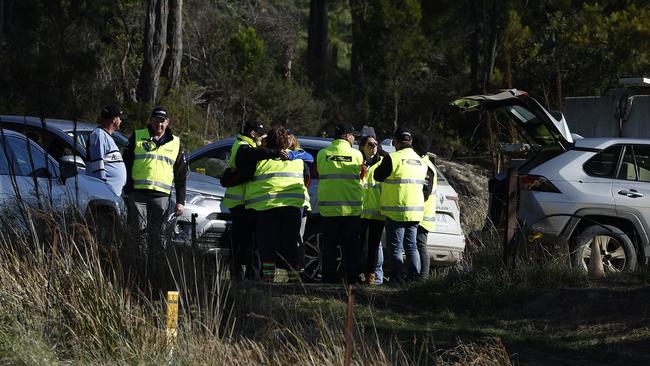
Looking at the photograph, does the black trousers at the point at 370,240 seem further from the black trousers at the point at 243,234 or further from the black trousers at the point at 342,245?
the black trousers at the point at 243,234

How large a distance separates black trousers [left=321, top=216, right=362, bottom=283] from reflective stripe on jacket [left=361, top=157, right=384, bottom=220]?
354 mm

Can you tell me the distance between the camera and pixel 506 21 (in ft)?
112

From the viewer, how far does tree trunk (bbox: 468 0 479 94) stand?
34750mm

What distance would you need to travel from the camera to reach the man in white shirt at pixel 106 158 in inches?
462

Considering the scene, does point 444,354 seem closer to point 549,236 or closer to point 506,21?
point 549,236

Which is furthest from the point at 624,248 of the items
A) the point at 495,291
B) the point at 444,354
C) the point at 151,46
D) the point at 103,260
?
the point at 151,46

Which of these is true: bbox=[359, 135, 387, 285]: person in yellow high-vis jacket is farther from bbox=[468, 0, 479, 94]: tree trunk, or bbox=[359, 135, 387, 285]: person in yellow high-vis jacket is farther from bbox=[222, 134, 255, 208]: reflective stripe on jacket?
bbox=[468, 0, 479, 94]: tree trunk

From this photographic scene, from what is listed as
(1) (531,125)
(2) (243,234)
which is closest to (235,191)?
(2) (243,234)

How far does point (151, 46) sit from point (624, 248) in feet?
43.7

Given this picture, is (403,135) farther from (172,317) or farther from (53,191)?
(172,317)

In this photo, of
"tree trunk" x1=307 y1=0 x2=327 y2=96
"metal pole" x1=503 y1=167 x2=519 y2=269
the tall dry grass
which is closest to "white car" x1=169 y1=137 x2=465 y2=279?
"metal pole" x1=503 y1=167 x2=519 y2=269

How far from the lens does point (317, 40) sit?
37.4 m

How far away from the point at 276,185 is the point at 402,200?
130 centimetres

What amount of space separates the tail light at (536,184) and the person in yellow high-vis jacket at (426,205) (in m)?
0.93
